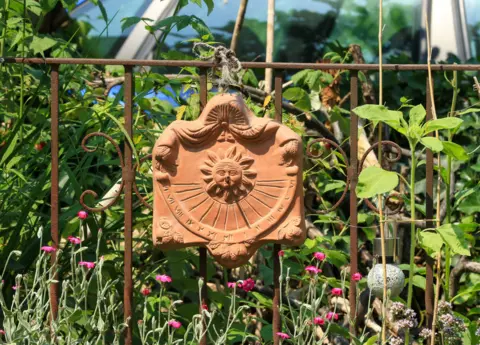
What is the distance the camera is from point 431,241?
106 inches

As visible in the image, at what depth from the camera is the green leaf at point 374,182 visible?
256 cm

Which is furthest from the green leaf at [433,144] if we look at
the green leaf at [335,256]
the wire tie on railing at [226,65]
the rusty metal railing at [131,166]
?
the green leaf at [335,256]

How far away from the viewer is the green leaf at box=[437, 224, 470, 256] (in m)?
2.66

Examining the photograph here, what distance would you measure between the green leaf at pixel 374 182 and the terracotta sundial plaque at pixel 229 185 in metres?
0.21

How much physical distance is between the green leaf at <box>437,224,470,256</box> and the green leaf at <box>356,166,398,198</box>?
0.26m

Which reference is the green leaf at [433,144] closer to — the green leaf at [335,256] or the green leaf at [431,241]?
the green leaf at [431,241]

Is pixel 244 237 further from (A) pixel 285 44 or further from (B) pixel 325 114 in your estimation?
(A) pixel 285 44

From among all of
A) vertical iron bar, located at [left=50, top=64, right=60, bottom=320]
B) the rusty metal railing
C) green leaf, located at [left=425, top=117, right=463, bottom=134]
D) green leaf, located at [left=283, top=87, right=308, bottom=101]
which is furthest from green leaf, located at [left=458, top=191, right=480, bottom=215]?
vertical iron bar, located at [left=50, top=64, right=60, bottom=320]

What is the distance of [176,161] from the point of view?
2.73 metres

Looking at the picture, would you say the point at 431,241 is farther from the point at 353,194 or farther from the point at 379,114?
the point at 379,114

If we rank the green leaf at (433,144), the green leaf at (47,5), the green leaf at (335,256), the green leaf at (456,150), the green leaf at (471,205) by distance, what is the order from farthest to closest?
the green leaf at (471,205) → the green leaf at (335,256) → the green leaf at (47,5) → the green leaf at (456,150) → the green leaf at (433,144)

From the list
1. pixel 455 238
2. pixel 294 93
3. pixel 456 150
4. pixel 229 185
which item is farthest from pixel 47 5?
pixel 455 238

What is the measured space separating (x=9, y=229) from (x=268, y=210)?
0.92 m

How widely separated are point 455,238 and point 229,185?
0.69 metres
